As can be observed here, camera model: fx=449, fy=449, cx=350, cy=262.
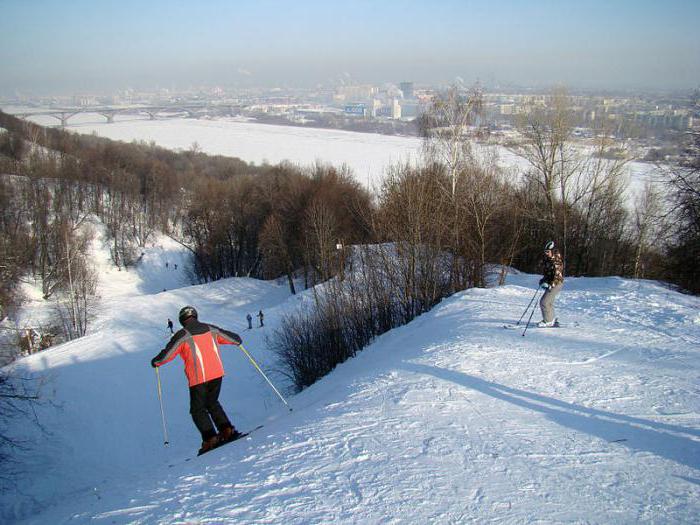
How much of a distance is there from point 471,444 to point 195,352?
12.9ft

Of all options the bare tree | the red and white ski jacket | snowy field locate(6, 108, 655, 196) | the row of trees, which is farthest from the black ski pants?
snowy field locate(6, 108, 655, 196)

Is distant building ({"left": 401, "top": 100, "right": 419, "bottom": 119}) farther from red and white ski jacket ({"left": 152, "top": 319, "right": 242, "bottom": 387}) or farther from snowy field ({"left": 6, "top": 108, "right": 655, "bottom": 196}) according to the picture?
red and white ski jacket ({"left": 152, "top": 319, "right": 242, "bottom": 387})

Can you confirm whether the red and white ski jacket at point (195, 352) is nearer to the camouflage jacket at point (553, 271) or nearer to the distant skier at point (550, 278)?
the distant skier at point (550, 278)

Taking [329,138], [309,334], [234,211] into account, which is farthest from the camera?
A: [329,138]

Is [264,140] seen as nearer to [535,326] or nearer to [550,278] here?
[535,326]

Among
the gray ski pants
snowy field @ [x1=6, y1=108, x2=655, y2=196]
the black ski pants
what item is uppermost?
snowy field @ [x1=6, y1=108, x2=655, y2=196]

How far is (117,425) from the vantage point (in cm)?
1441

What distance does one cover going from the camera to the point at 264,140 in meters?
123

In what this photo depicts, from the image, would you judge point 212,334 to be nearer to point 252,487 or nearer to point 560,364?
point 252,487

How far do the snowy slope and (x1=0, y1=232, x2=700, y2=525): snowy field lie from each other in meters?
0.03

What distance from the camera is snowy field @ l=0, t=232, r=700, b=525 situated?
172 inches

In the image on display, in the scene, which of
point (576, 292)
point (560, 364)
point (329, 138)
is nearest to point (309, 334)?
point (576, 292)

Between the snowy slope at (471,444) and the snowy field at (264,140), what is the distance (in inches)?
2324

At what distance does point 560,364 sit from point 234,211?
129 ft
